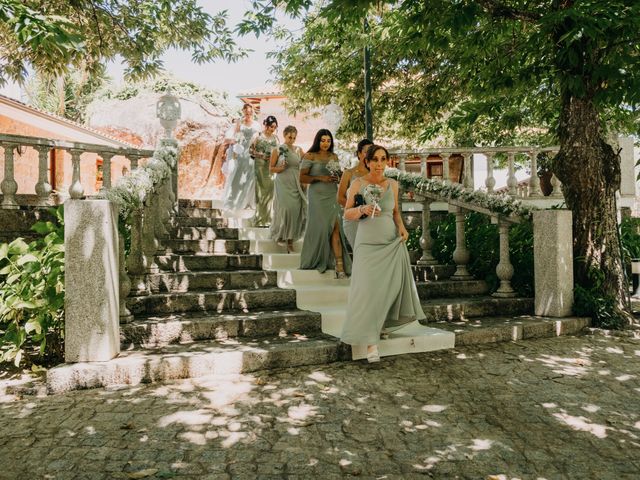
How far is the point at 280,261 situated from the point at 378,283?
2.77 metres

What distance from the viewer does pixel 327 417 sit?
13.0 feet

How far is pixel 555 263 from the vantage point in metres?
7.00

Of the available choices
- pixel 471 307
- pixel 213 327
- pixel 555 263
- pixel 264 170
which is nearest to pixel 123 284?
pixel 213 327

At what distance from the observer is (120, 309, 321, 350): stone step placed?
18.0 ft

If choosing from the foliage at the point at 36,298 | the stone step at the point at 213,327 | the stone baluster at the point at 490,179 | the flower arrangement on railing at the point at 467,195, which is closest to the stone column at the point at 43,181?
the foliage at the point at 36,298

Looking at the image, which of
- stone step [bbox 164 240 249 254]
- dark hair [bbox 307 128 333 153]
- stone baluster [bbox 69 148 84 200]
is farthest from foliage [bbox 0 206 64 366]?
dark hair [bbox 307 128 333 153]

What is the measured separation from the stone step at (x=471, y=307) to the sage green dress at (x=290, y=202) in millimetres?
2354

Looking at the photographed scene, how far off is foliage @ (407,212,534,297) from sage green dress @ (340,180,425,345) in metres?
2.81

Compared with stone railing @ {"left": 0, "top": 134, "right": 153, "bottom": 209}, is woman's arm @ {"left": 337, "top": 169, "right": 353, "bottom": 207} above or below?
below

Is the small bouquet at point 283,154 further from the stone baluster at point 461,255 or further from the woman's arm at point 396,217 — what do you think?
the woman's arm at point 396,217

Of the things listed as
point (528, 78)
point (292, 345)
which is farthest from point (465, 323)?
point (528, 78)

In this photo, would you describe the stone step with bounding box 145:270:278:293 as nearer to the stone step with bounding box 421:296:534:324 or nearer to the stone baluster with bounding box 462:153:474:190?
the stone step with bounding box 421:296:534:324

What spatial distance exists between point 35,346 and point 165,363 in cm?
188

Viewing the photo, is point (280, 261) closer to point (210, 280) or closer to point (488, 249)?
point (210, 280)
